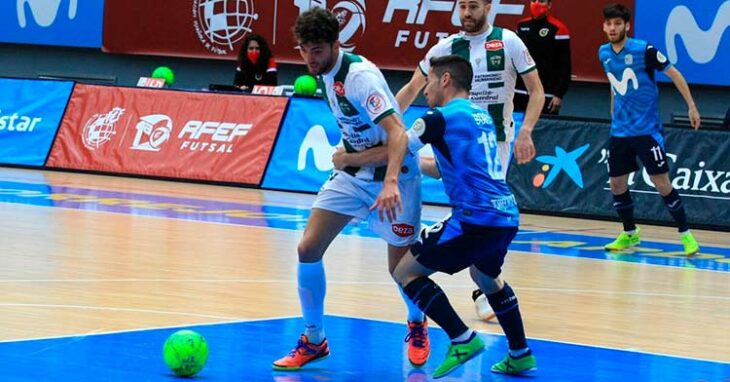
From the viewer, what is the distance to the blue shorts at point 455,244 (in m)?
6.43

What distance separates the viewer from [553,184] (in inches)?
613

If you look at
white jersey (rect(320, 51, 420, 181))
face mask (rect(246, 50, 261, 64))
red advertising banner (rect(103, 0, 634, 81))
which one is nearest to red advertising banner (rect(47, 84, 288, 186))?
face mask (rect(246, 50, 261, 64))

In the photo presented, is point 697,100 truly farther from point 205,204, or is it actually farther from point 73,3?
point 73,3

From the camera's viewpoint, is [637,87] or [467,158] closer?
[467,158]

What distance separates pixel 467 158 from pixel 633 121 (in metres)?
6.72

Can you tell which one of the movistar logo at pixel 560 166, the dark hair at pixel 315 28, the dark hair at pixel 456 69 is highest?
the dark hair at pixel 315 28

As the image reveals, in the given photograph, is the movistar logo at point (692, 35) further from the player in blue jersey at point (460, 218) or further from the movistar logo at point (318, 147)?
the player in blue jersey at point (460, 218)

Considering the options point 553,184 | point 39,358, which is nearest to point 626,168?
point 553,184

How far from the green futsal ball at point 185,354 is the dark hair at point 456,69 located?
5.73ft

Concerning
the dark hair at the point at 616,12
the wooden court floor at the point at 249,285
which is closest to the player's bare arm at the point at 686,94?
the dark hair at the point at 616,12

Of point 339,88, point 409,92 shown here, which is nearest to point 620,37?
point 409,92

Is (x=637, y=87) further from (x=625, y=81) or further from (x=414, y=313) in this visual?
(x=414, y=313)

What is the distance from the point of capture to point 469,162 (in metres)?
6.49

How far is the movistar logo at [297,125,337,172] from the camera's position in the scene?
55.0 feet
